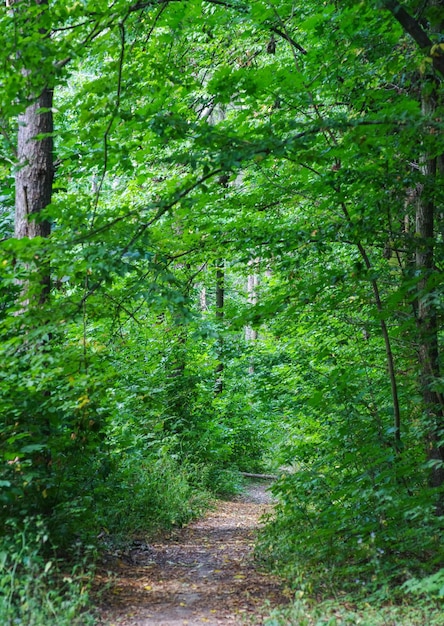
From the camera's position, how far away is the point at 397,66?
565 centimetres

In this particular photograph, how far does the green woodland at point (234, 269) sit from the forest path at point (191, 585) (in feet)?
1.05

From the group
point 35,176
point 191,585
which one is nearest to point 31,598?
point 191,585

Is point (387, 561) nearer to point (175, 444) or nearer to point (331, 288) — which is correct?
point (331, 288)

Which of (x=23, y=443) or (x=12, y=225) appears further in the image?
(x=12, y=225)

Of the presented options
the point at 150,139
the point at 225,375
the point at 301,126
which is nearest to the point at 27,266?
the point at 150,139

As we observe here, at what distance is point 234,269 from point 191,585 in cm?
380

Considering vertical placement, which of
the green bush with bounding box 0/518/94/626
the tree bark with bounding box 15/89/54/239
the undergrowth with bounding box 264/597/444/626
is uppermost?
the tree bark with bounding box 15/89/54/239

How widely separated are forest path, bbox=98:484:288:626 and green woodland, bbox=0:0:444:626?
32 centimetres

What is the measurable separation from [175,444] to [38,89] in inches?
323

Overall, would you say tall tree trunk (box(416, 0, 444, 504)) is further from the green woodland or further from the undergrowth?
the undergrowth

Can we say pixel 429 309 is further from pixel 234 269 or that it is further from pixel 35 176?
pixel 35 176

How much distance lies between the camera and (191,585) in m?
6.04

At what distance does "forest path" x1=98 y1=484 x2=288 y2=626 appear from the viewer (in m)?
4.91

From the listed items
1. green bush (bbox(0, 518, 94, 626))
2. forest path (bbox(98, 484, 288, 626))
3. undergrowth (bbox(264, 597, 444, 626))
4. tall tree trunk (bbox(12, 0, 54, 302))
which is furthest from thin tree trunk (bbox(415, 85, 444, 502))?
tall tree trunk (bbox(12, 0, 54, 302))
